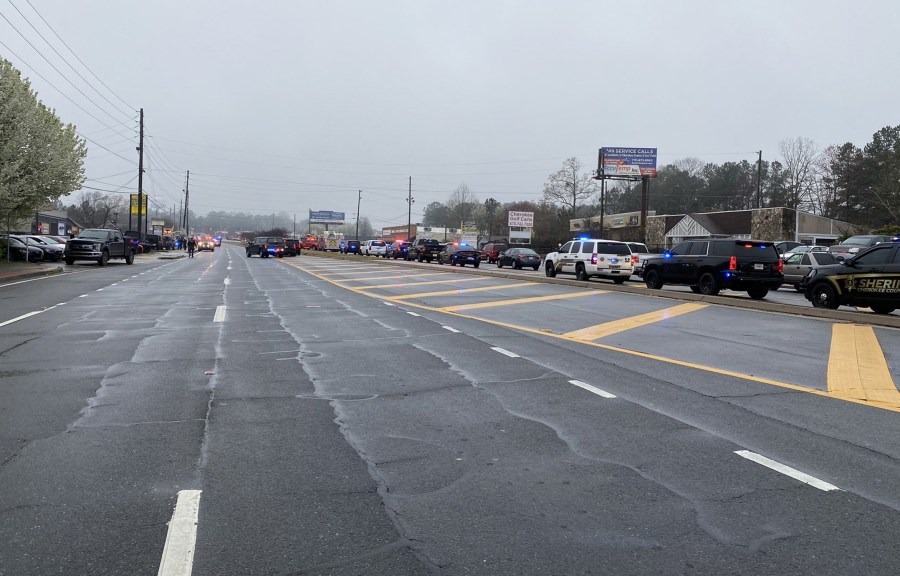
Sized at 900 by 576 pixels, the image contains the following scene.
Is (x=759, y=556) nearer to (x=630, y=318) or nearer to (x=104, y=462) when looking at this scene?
(x=104, y=462)

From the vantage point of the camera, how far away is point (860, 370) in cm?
880

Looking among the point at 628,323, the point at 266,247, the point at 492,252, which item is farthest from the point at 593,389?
the point at 266,247

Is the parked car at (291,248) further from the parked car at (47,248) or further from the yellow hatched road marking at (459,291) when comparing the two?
the yellow hatched road marking at (459,291)

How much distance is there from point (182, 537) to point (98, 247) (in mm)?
38217

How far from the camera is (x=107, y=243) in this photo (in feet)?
126

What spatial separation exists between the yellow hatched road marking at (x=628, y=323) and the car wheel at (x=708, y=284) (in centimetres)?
231

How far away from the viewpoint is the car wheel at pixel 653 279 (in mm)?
21998

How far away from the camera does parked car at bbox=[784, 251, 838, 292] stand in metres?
24.7

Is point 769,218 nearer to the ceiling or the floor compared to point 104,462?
nearer to the ceiling

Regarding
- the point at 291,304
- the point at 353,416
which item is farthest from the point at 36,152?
the point at 353,416

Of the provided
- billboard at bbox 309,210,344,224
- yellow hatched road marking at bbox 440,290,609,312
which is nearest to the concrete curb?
yellow hatched road marking at bbox 440,290,609,312

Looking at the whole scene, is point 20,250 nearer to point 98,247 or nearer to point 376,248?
point 98,247

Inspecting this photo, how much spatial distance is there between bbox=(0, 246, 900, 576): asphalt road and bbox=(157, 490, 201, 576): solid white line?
2 cm

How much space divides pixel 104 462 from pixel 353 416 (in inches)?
83.0
